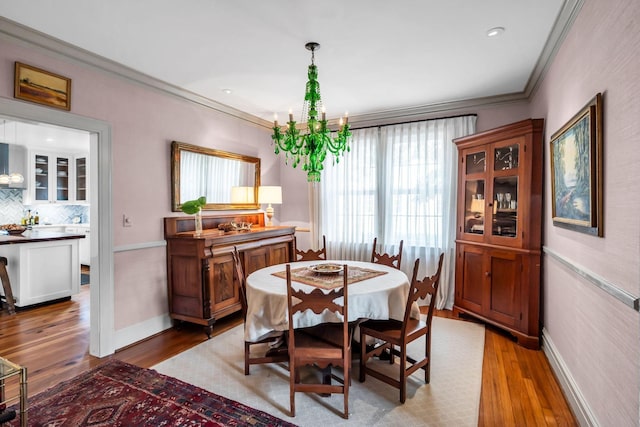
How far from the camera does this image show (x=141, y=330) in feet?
10.8

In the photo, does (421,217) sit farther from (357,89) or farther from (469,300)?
(357,89)

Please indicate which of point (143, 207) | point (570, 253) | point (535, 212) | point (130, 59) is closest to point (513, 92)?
point (535, 212)

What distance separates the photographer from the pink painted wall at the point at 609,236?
1.39 m

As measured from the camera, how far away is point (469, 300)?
3693mm

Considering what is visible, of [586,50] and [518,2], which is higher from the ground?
[518,2]

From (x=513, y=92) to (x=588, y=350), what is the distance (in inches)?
116

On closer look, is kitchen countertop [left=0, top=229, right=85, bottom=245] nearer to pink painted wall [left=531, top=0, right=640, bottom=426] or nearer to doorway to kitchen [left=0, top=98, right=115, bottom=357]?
doorway to kitchen [left=0, top=98, right=115, bottom=357]

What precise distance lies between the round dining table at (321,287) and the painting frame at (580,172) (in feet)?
3.89

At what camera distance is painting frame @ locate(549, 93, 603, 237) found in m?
1.73

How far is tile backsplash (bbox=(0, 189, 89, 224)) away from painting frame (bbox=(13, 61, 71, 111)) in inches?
212

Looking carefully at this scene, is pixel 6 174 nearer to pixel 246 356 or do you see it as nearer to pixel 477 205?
pixel 246 356

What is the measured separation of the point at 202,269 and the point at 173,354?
79 cm

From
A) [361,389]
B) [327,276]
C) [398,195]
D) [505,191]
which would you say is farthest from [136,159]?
[505,191]

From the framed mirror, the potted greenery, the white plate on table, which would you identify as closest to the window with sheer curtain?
the framed mirror
